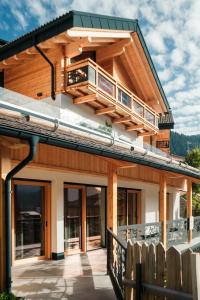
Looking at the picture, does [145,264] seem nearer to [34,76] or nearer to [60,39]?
[60,39]

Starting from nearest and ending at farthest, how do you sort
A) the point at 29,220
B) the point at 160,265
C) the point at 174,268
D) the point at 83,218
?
the point at 174,268
the point at 160,265
the point at 29,220
the point at 83,218

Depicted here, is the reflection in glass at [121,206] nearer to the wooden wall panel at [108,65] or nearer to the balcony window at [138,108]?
the balcony window at [138,108]

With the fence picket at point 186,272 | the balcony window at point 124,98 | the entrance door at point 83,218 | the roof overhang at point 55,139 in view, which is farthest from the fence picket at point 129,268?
the balcony window at point 124,98

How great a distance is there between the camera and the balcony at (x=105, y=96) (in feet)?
36.6

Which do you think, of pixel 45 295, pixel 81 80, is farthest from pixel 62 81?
pixel 45 295

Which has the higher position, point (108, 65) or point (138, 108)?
point (108, 65)

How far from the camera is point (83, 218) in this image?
10.3 m

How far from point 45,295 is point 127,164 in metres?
3.79

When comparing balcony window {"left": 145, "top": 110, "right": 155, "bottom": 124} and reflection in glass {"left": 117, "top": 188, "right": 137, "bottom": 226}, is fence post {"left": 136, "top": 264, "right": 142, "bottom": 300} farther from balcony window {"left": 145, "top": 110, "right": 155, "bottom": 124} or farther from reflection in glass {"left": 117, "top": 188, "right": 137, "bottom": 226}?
balcony window {"left": 145, "top": 110, "right": 155, "bottom": 124}

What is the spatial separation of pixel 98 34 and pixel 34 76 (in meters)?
3.12

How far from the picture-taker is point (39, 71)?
11.8m

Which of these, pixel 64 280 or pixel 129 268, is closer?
pixel 129 268

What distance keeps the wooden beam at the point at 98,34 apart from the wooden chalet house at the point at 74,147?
0.03 meters

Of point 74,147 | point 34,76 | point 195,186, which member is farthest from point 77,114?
point 195,186
